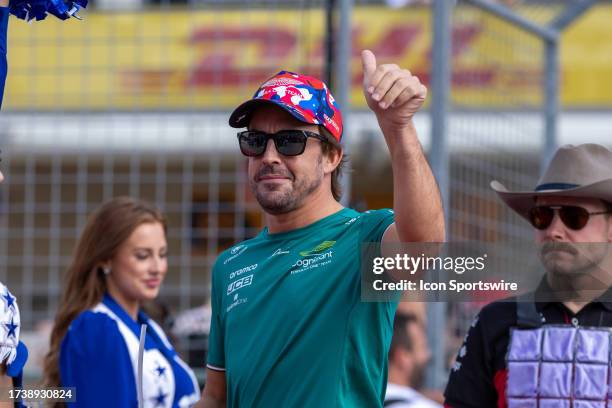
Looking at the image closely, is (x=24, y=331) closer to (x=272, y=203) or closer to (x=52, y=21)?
(x=52, y=21)

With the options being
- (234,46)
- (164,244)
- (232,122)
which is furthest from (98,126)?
(232,122)

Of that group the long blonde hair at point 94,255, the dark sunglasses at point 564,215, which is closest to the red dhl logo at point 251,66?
the long blonde hair at point 94,255

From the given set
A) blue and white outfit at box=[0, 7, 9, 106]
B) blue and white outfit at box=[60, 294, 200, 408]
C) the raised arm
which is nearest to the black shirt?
the raised arm

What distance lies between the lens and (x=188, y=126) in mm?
7105

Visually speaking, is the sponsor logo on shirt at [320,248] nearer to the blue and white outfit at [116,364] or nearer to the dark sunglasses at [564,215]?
the dark sunglasses at [564,215]

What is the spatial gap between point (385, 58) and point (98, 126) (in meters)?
5.42

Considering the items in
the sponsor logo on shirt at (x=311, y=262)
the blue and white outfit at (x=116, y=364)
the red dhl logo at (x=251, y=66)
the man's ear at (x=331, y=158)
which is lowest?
the blue and white outfit at (x=116, y=364)

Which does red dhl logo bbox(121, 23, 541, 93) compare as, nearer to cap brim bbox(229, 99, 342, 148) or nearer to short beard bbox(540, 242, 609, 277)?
short beard bbox(540, 242, 609, 277)

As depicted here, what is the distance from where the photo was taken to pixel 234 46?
7.49 metres

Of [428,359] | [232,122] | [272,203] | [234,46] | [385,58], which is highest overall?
[385,58]

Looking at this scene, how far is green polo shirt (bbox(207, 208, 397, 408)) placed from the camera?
3223 millimetres

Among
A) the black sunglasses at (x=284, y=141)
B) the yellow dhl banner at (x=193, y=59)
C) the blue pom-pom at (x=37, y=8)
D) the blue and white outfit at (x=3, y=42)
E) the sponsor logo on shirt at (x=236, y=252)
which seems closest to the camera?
the blue and white outfit at (x=3, y=42)

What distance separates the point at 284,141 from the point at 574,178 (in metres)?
1.27

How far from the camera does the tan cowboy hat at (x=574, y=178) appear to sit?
4.11 m
